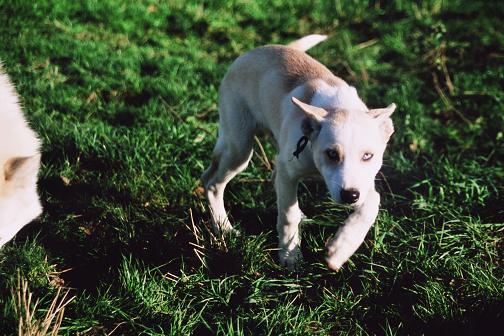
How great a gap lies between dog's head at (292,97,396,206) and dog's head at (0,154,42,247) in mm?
1362

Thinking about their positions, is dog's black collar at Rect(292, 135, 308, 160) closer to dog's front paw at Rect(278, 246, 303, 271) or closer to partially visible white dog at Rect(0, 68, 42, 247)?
dog's front paw at Rect(278, 246, 303, 271)

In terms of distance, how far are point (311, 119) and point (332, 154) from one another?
0.83 ft

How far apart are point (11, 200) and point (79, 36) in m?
3.61

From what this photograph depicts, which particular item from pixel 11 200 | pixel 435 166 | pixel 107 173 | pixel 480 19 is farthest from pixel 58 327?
pixel 480 19

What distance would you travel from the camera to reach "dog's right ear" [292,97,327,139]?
3.16m

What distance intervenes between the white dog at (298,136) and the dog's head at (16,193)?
1124 mm

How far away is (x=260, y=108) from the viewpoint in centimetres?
398

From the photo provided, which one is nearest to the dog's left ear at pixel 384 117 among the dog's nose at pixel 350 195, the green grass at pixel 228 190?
the dog's nose at pixel 350 195

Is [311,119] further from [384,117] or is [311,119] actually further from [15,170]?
[15,170]

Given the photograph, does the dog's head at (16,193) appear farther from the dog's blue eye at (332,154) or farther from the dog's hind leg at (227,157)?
the dog's blue eye at (332,154)

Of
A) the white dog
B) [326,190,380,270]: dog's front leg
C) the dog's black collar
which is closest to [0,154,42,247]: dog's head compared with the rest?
the white dog

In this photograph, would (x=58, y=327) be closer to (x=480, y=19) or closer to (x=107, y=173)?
(x=107, y=173)

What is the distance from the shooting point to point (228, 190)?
4.28 m

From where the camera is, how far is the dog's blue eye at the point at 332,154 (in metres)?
3.06
